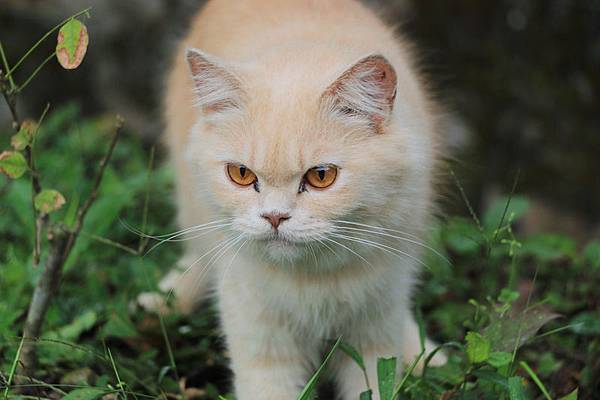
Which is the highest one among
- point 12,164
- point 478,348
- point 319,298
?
point 12,164

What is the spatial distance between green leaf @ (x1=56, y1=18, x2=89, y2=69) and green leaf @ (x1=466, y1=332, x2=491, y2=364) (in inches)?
59.4

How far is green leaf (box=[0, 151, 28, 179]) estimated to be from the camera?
8.22ft

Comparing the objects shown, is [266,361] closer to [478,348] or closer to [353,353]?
[353,353]

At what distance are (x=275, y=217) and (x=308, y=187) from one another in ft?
0.49

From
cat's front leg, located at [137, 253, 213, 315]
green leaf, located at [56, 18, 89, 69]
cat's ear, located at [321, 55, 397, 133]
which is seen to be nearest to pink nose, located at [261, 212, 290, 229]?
cat's ear, located at [321, 55, 397, 133]

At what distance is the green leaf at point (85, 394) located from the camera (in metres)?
2.64

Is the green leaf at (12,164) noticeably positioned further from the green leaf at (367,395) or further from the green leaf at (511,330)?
the green leaf at (511,330)

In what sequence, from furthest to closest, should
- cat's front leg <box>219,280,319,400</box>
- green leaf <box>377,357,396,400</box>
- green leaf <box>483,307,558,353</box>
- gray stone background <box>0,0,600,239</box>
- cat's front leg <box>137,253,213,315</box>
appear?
gray stone background <box>0,0,600,239</box> < cat's front leg <box>137,253,213,315</box> < cat's front leg <box>219,280,319,400</box> < green leaf <box>483,307,558,353</box> < green leaf <box>377,357,396,400</box>

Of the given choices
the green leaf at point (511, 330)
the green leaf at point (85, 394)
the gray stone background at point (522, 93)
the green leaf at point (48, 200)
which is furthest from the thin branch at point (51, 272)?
the gray stone background at point (522, 93)

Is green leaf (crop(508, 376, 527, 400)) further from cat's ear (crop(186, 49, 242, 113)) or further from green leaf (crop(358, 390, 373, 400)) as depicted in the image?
cat's ear (crop(186, 49, 242, 113))

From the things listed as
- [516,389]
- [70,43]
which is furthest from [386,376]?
→ [70,43]

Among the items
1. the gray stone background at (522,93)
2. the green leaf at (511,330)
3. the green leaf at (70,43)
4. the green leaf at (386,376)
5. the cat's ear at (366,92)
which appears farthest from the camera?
the gray stone background at (522,93)

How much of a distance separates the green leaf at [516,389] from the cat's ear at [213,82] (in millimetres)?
1268

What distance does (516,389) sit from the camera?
2584 mm
